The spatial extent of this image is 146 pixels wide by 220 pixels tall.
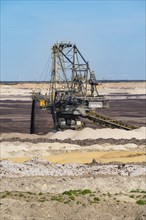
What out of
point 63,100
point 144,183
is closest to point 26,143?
point 63,100

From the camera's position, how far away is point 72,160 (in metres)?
40.8

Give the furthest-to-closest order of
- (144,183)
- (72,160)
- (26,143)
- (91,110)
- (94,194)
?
(91,110), (26,143), (72,160), (144,183), (94,194)

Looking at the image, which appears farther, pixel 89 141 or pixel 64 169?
pixel 89 141

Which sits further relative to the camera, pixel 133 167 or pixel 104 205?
pixel 133 167

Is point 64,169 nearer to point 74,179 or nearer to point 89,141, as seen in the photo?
point 74,179

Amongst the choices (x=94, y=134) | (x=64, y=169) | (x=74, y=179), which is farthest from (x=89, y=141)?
(x=74, y=179)

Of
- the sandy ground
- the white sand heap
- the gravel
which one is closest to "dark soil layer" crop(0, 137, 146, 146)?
the sandy ground

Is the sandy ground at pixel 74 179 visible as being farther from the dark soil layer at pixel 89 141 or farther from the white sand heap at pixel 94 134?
the white sand heap at pixel 94 134

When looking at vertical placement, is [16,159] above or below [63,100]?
below

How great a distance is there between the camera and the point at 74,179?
29.9m

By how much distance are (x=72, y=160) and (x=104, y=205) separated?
1604cm

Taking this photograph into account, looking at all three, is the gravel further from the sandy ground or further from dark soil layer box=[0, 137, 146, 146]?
dark soil layer box=[0, 137, 146, 146]

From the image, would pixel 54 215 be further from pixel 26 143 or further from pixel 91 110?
pixel 91 110

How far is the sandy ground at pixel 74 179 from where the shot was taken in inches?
938
